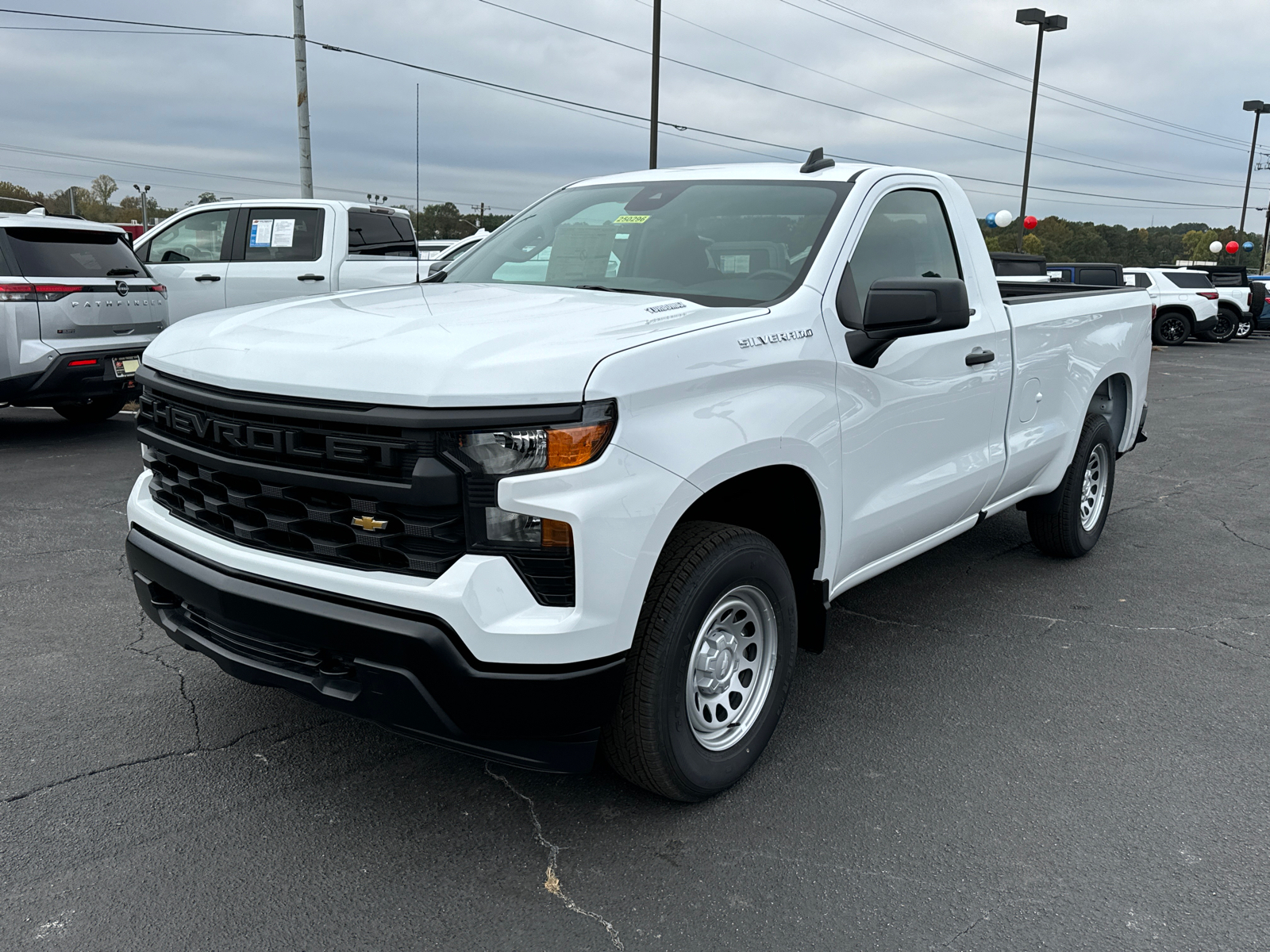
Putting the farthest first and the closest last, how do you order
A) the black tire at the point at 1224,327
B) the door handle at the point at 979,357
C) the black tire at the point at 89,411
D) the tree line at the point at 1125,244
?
the tree line at the point at 1125,244, the black tire at the point at 1224,327, the black tire at the point at 89,411, the door handle at the point at 979,357

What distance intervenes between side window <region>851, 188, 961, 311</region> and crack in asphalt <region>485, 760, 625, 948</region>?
197 centimetres

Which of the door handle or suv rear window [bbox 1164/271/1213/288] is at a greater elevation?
suv rear window [bbox 1164/271/1213/288]

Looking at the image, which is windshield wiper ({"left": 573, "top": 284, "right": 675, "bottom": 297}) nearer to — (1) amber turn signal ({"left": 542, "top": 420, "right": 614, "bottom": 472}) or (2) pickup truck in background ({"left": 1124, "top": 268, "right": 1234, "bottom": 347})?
(1) amber turn signal ({"left": 542, "top": 420, "right": 614, "bottom": 472})

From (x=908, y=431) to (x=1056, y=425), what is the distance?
173 centimetres

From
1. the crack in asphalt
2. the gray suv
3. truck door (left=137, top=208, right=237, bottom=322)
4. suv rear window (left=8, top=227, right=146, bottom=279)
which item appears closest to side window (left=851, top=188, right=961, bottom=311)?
the crack in asphalt

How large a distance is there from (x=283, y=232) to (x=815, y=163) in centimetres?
849

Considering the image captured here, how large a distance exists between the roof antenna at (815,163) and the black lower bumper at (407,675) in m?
2.29

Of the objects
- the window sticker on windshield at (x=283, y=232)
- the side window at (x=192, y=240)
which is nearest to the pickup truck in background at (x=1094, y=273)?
the window sticker on windshield at (x=283, y=232)

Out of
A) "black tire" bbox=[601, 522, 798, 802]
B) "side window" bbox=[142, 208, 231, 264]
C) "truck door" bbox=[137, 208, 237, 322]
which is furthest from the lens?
"side window" bbox=[142, 208, 231, 264]

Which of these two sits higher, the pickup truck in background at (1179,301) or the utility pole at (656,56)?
the utility pole at (656,56)

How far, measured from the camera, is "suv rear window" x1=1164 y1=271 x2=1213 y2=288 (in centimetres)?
2388

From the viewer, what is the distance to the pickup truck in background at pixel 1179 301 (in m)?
23.4

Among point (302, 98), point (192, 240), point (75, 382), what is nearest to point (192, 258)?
point (192, 240)

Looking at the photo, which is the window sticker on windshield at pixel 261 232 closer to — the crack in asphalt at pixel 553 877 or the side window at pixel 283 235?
the side window at pixel 283 235
